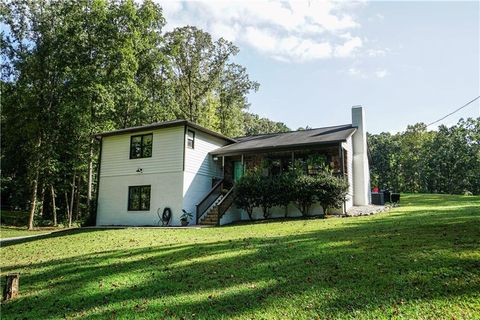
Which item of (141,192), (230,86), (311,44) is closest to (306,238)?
(311,44)

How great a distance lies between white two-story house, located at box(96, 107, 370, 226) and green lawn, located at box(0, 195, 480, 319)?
829cm

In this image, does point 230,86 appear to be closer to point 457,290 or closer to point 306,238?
point 306,238

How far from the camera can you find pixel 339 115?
27.1 meters

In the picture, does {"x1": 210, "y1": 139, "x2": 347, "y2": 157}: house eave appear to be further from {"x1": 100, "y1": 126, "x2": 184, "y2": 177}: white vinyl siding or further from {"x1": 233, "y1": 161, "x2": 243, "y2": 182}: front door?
{"x1": 100, "y1": 126, "x2": 184, "y2": 177}: white vinyl siding

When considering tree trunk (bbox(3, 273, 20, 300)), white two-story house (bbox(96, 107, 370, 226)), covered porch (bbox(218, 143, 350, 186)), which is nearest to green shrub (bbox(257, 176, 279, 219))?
white two-story house (bbox(96, 107, 370, 226))

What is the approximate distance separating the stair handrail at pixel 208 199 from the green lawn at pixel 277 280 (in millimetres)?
8387

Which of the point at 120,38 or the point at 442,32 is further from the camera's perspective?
the point at 120,38

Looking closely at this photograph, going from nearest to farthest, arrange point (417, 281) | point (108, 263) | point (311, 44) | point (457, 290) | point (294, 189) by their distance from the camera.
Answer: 1. point (457, 290)
2. point (417, 281)
3. point (108, 263)
4. point (311, 44)
5. point (294, 189)

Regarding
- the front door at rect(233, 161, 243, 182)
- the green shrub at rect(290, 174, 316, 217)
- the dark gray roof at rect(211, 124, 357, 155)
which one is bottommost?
the green shrub at rect(290, 174, 316, 217)

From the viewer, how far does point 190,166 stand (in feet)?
56.6

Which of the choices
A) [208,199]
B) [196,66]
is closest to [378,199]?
[208,199]

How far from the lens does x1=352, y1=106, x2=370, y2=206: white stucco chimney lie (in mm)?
19297

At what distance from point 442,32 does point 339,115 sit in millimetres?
13987

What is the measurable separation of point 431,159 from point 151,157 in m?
41.2
